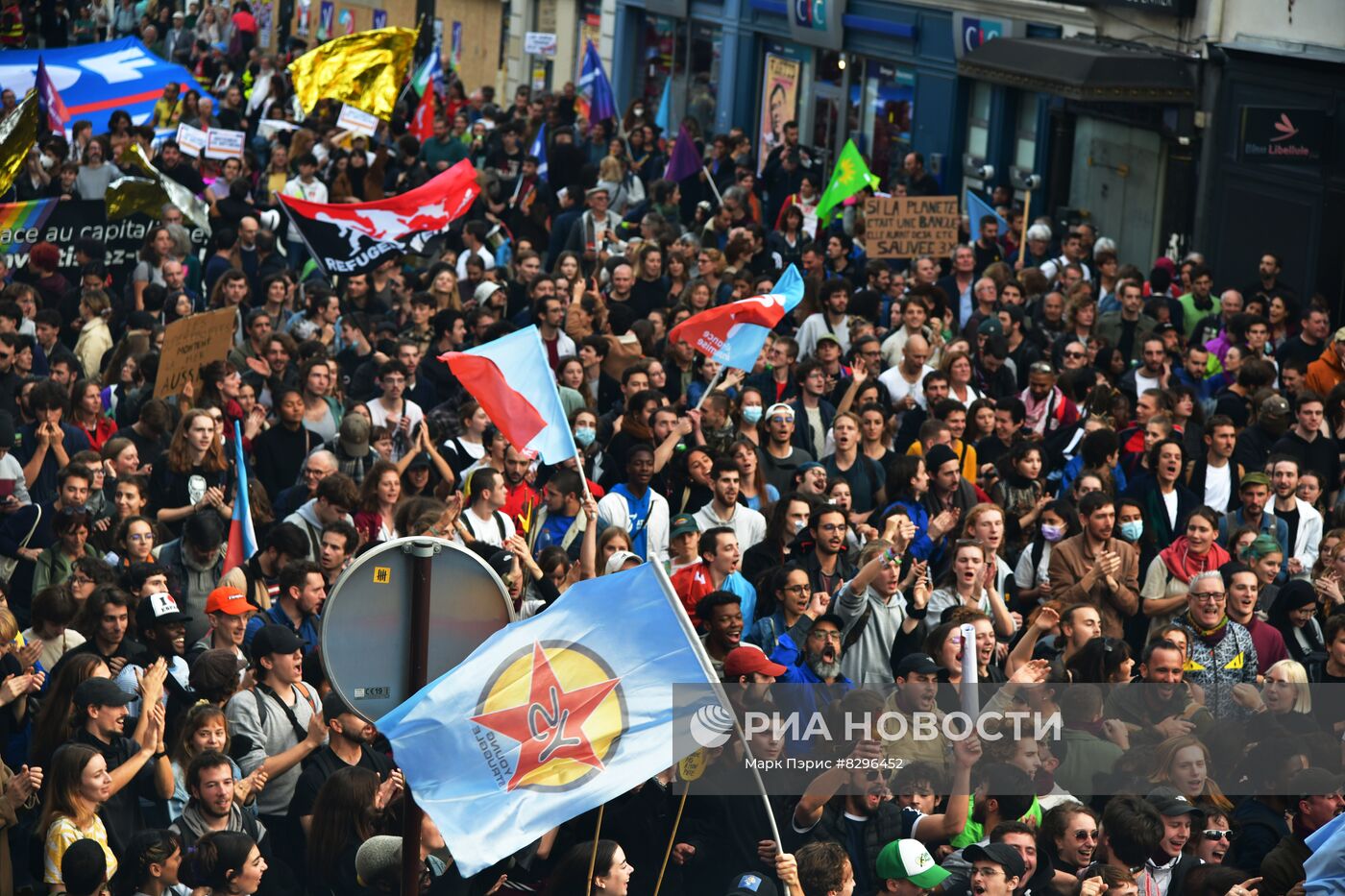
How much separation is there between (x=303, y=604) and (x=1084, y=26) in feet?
52.1

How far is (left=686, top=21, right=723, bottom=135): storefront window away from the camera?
33000 mm

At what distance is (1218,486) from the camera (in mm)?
11820

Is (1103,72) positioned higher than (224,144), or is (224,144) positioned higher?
(1103,72)

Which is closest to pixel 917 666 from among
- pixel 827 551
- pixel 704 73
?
pixel 827 551

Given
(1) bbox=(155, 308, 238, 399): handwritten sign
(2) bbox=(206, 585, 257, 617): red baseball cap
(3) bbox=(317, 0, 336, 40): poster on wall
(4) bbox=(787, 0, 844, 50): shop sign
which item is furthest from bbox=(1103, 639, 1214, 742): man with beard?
(3) bbox=(317, 0, 336, 40): poster on wall

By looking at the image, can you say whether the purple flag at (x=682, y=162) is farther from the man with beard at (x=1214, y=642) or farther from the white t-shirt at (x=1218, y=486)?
the man with beard at (x=1214, y=642)

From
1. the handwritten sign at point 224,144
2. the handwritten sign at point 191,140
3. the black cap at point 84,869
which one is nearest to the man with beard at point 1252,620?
the black cap at point 84,869

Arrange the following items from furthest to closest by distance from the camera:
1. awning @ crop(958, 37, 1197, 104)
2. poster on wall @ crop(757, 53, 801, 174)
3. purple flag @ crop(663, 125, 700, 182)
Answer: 1. poster on wall @ crop(757, 53, 801, 174)
2. purple flag @ crop(663, 125, 700, 182)
3. awning @ crop(958, 37, 1197, 104)

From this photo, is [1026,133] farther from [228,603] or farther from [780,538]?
[228,603]

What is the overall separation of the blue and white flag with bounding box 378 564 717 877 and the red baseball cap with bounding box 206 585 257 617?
2625 mm

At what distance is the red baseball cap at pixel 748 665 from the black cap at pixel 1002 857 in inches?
59.8

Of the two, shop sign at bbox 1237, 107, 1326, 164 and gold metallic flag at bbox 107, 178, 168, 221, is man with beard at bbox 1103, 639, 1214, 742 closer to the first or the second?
gold metallic flag at bbox 107, 178, 168, 221

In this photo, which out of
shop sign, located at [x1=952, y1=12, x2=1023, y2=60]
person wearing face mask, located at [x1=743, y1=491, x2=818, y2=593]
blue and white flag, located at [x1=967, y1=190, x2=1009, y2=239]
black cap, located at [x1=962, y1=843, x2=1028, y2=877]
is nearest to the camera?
black cap, located at [x1=962, y1=843, x2=1028, y2=877]

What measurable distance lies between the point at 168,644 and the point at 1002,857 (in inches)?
145
